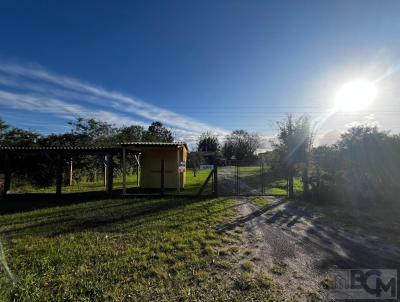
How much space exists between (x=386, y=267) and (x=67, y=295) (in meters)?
4.76

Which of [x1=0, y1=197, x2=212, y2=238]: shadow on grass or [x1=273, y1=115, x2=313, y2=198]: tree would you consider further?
[x1=273, y1=115, x2=313, y2=198]: tree

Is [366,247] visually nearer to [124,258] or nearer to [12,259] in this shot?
[124,258]

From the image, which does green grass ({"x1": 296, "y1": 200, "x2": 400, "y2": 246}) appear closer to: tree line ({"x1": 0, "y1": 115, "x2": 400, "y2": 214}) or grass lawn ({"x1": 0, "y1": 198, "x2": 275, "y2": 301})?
tree line ({"x1": 0, "y1": 115, "x2": 400, "y2": 214})

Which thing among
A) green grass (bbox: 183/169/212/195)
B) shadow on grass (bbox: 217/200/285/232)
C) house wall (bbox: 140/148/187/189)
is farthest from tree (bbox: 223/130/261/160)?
shadow on grass (bbox: 217/200/285/232)

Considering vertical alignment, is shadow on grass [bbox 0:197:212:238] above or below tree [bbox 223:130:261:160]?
below

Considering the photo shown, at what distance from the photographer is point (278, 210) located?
8.29 metres

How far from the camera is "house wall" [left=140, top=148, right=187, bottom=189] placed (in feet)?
47.5

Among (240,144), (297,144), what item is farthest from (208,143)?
(297,144)

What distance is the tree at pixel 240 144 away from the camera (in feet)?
191

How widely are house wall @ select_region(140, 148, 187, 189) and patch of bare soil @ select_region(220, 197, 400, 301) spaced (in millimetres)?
8018

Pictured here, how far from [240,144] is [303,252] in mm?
55757

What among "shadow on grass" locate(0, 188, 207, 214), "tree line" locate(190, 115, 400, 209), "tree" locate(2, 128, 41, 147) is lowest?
"shadow on grass" locate(0, 188, 207, 214)

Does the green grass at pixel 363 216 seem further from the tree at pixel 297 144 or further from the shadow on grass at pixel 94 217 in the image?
the tree at pixel 297 144

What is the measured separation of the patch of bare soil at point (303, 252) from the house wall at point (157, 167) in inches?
316
